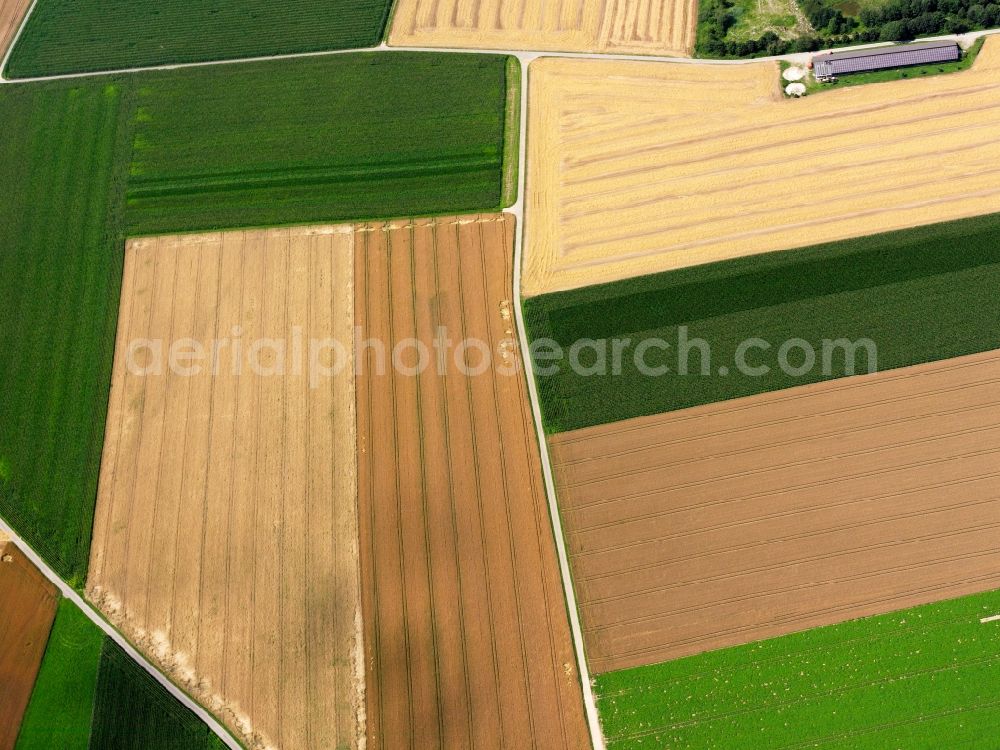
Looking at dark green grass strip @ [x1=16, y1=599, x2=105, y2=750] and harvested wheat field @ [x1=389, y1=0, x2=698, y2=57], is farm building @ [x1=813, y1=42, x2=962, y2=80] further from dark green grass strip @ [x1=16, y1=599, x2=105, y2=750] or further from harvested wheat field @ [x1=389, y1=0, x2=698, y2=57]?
dark green grass strip @ [x1=16, y1=599, x2=105, y2=750]

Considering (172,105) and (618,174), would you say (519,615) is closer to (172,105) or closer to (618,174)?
(618,174)

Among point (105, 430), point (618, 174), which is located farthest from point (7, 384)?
point (618, 174)

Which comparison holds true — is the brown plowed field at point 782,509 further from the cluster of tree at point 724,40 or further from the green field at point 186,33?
the green field at point 186,33

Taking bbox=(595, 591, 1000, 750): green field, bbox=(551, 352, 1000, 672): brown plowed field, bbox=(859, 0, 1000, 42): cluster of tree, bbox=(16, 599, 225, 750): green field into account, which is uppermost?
bbox=(859, 0, 1000, 42): cluster of tree

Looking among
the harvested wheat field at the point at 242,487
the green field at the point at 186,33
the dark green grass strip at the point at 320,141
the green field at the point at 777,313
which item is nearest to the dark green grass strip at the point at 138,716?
the harvested wheat field at the point at 242,487

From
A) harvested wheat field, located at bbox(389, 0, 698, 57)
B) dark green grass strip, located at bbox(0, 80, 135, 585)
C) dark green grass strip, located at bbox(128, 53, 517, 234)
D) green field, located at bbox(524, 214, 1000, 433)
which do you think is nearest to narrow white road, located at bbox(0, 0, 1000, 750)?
harvested wheat field, located at bbox(389, 0, 698, 57)

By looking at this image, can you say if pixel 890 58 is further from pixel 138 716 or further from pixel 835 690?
pixel 138 716
